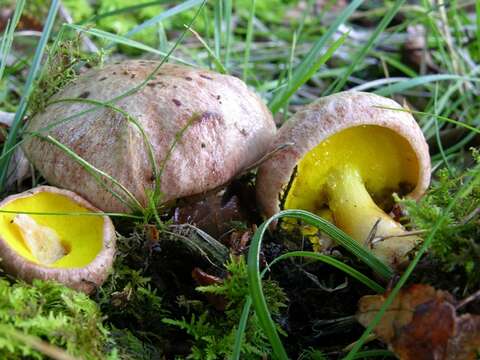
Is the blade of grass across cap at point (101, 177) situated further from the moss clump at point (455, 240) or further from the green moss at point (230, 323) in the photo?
the moss clump at point (455, 240)

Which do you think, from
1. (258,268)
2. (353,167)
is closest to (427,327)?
(258,268)

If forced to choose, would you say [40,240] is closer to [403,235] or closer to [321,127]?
[321,127]

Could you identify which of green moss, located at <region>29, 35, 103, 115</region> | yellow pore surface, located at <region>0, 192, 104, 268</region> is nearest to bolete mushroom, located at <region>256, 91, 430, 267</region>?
yellow pore surface, located at <region>0, 192, 104, 268</region>

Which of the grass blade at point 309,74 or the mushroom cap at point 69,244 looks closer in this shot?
the mushroom cap at point 69,244

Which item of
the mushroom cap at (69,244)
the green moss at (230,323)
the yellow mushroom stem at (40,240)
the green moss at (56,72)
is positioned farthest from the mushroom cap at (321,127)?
the green moss at (56,72)

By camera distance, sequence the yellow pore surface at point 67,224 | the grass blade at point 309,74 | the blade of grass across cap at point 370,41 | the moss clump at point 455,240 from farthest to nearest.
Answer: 1. the blade of grass across cap at point 370,41
2. the grass blade at point 309,74
3. the yellow pore surface at point 67,224
4. the moss clump at point 455,240

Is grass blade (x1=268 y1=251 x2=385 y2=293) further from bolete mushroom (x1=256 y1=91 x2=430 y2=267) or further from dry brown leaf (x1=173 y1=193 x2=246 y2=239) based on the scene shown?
dry brown leaf (x1=173 y1=193 x2=246 y2=239)
